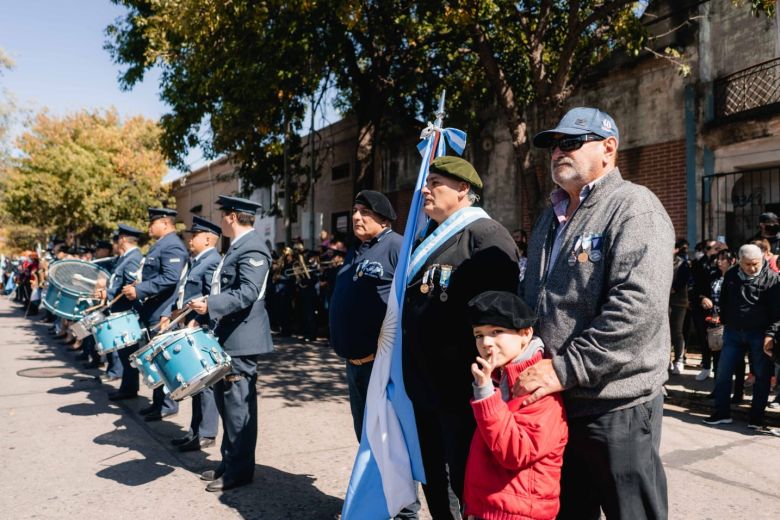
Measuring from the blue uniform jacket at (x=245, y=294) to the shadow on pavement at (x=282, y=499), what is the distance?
1.01m

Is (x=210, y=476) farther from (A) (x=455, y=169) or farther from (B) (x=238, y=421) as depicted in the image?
(A) (x=455, y=169)

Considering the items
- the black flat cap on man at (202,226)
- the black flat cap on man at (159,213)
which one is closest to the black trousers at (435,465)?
the black flat cap on man at (202,226)

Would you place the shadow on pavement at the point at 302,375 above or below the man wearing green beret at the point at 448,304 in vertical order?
below

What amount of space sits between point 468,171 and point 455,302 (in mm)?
711

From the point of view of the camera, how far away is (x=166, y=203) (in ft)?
121

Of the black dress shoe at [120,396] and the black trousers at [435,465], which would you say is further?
the black dress shoe at [120,396]

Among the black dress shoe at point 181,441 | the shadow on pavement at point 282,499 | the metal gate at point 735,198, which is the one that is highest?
the metal gate at point 735,198

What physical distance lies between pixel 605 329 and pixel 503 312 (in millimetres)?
369

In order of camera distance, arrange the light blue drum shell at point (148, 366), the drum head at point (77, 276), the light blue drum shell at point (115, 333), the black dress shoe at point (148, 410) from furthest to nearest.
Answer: the drum head at point (77, 276), the black dress shoe at point (148, 410), the light blue drum shell at point (115, 333), the light blue drum shell at point (148, 366)

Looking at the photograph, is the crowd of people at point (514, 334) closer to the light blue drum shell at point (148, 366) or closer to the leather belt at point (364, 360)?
the leather belt at point (364, 360)

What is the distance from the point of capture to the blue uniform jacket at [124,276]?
7.67 m

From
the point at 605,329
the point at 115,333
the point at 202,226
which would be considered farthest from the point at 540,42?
the point at 605,329

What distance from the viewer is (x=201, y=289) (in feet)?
18.4

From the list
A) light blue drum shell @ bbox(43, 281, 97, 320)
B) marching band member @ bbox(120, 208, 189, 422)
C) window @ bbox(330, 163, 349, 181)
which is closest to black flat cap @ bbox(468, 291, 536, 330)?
marching band member @ bbox(120, 208, 189, 422)
